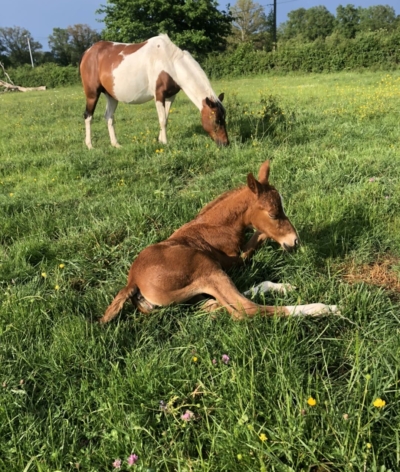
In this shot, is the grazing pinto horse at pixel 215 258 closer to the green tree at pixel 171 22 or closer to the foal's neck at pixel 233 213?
the foal's neck at pixel 233 213

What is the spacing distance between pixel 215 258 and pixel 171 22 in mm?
39579

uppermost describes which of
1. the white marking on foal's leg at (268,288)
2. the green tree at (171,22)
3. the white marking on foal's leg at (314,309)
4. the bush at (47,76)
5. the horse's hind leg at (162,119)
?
the green tree at (171,22)

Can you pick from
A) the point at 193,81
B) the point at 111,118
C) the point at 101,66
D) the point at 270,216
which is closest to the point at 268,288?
the point at 270,216

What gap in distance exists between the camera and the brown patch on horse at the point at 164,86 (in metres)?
7.96

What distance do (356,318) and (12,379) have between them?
2070 millimetres

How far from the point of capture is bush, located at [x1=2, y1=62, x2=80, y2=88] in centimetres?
3556

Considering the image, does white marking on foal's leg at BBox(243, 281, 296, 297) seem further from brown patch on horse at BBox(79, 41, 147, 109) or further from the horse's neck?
brown patch on horse at BBox(79, 41, 147, 109)

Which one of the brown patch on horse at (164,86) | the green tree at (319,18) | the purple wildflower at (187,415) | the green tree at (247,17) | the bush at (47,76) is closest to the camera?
the purple wildflower at (187,415)

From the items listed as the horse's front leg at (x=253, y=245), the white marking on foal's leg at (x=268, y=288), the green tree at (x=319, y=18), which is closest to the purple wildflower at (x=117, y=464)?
the white marking on foal's leg at (x=268, y=288)

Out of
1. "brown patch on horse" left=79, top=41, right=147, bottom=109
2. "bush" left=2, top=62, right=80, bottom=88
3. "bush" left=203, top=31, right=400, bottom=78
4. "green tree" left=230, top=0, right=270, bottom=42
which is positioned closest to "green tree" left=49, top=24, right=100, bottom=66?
"green tree" left=230, top=0, right=270, bottom=42

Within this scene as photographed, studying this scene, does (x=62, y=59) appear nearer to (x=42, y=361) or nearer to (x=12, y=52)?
(x=12, y=52)

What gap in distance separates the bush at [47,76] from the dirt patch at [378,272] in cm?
3654

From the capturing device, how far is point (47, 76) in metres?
36.5

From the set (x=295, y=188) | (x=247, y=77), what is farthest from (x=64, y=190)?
(x=247, y=77)
